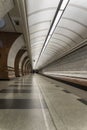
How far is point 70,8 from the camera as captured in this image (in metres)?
10.8

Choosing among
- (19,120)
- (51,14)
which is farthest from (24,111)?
(51,14)

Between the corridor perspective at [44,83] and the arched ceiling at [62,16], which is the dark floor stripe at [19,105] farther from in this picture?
the arched ceiling at [62,16]

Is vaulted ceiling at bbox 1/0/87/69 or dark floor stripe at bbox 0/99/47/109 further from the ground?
vaulted ceiling at bbox 1/0/87/69

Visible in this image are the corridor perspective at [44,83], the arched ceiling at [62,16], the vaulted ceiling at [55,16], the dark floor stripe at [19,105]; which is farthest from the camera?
the arched ceiling at [62,16]

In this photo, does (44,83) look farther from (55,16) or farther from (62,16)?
(55,16)

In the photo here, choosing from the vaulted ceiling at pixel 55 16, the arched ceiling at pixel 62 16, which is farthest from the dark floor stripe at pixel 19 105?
the arched ceiling at pixel 62 16

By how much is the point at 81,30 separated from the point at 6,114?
10.8m

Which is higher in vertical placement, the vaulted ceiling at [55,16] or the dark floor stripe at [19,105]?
the vaulted ceiling at [55,16]

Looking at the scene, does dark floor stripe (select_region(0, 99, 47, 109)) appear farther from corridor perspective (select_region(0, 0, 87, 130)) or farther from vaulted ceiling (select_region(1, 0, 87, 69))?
vaulted ceiling (select_region(1, 0, 87, 69))

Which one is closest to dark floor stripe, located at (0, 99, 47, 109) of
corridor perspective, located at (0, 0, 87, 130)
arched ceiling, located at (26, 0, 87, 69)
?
corridor perspective, located at (0, 0, 87, 130)

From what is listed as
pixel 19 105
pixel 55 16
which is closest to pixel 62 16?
pixel 55 16

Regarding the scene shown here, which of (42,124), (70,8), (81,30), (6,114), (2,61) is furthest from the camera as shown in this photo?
(2,61)

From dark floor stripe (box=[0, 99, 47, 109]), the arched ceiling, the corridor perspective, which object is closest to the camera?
the corridor perspective

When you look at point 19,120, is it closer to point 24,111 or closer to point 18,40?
point 24,111
